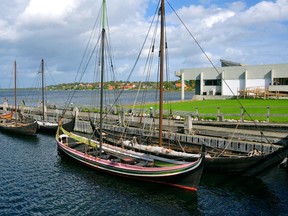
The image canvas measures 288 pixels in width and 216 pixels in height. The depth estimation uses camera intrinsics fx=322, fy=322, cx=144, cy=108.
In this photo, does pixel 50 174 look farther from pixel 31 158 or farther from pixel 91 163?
pixel 31 158

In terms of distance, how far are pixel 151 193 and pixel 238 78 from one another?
49022 mm

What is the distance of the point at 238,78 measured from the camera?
64.1m

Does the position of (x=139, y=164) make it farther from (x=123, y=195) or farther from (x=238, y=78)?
(x=238, y=78)

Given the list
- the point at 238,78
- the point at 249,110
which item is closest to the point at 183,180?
the point at 249,110

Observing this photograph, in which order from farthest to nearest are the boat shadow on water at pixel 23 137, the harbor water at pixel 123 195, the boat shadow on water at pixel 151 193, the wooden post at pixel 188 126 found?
1. the boat shadow on water at pixel 23 137
2. the wooden post at pixel 188 126
3. the boat shadow on water at pixel 151 193
4. the harbor water at pixel 123 195

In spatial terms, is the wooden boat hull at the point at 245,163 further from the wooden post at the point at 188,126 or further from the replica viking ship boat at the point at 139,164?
the wooden post at the point at 188,126

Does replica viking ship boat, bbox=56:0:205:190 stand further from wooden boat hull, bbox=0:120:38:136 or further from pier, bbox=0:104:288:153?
wooden boat hull, bbox=0:120:38:136

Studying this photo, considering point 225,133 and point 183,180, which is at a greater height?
point 225,133

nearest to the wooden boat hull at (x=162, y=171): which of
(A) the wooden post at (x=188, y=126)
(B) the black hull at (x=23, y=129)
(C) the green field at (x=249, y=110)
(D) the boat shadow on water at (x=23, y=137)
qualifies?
(C) the green field at (x=249, y=110)

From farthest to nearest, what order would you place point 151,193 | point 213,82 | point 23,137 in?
point 213,82 → point 23,137 → point 151,193

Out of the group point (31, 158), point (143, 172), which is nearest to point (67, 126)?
point (31, 158)

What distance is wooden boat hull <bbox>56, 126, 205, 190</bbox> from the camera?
1952 centimetres

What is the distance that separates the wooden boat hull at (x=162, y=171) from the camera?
64.0ft

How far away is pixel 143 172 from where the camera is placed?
21.4 metres
